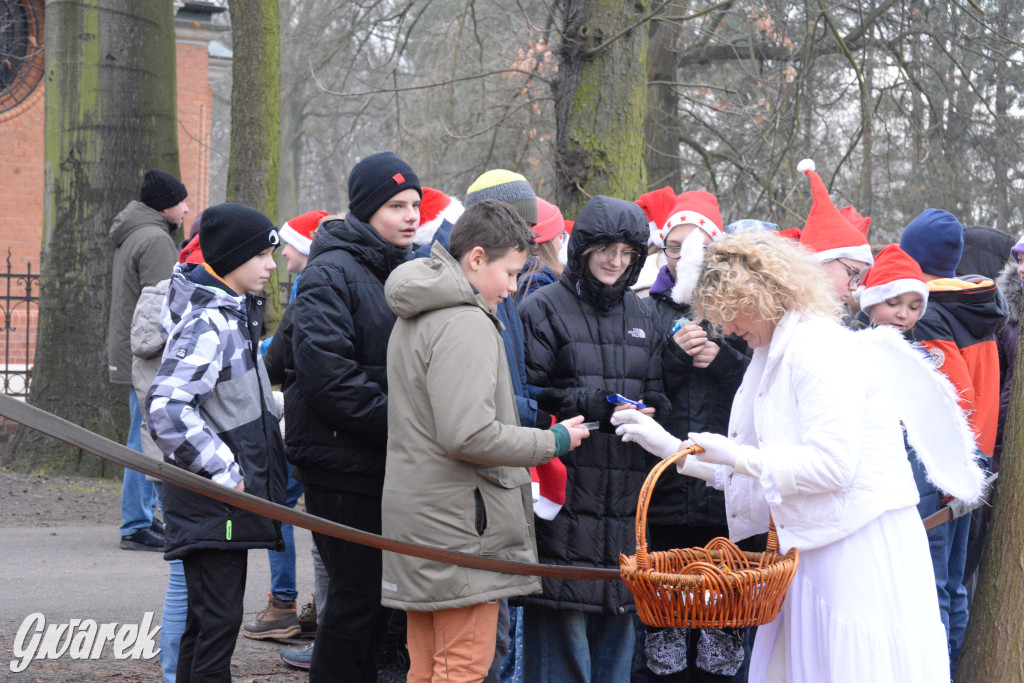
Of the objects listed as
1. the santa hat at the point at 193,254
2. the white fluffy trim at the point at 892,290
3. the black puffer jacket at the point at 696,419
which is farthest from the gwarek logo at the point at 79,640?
the white fluffy trim at the point at 892,290

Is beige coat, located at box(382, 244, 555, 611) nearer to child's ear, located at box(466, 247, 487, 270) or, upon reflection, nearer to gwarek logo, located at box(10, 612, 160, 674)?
child's ear, located at box(466, 247, 487, 270)

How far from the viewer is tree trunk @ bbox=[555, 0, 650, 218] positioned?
19.6 ft

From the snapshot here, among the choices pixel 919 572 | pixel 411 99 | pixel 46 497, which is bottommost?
pixel 46 497

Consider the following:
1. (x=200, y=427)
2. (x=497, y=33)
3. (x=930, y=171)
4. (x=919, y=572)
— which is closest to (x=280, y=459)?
(x=200, y=427)

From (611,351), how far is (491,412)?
0.89 m

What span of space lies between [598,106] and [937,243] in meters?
2.35

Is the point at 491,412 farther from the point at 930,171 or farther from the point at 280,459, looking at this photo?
the point at 930,171

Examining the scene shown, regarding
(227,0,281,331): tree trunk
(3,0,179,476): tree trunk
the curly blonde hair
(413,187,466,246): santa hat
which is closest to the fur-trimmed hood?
the curly blonde hair

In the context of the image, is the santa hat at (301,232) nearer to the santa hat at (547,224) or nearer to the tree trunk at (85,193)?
the santa hat at (547,224)

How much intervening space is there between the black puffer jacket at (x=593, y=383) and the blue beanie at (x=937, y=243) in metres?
1.47

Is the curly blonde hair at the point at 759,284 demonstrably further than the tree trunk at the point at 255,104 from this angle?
No

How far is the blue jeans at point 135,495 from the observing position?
19.9 ft

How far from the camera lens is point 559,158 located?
20.0 ft

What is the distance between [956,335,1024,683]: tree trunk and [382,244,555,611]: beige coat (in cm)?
176
